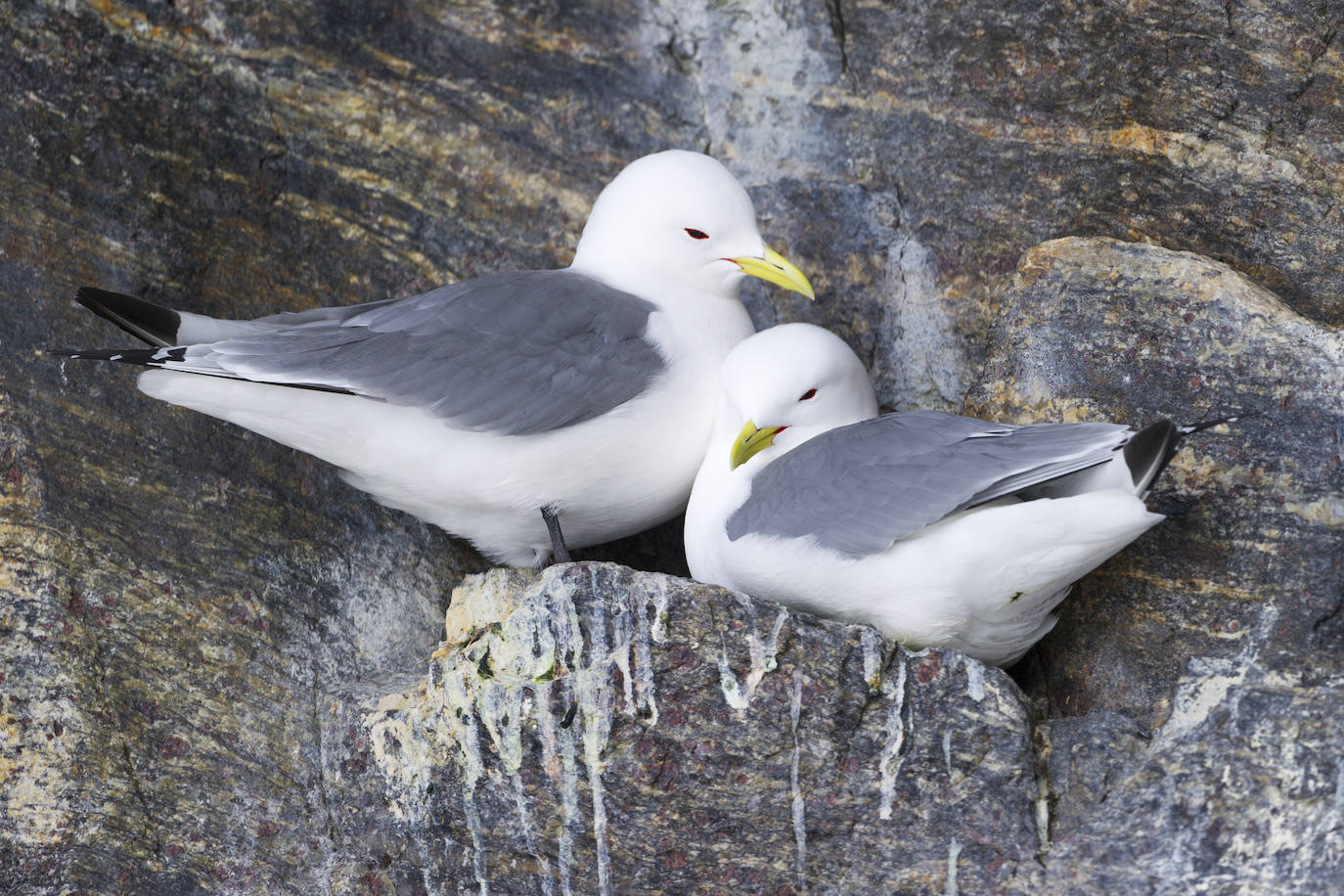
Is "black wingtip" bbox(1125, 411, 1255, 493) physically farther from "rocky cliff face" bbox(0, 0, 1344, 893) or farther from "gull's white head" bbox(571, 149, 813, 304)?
"gull's white head" bbox(571, 149, 813, 304)

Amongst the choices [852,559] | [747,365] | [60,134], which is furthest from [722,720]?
[60,134]

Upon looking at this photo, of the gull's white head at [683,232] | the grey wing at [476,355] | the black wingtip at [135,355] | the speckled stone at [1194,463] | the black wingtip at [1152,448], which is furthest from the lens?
the gull's white head at [683,232]

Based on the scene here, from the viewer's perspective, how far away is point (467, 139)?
14.1 ft

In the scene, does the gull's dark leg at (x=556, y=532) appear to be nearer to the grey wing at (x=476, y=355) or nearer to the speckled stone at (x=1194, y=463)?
the grey wing at (x=476, y=355)

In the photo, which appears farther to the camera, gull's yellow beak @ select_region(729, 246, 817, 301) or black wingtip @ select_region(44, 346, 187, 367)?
gull's yellow beak @ select_region(729, 246, 817, 301)

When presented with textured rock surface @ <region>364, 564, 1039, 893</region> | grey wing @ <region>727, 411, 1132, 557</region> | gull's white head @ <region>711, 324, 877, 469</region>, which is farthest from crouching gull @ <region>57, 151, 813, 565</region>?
textured rock surface @ <region>364, 564, 1039, 893</region>

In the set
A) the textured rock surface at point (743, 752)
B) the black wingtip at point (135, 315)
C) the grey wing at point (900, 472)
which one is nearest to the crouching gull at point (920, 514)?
the grey wing at point (900, 472)

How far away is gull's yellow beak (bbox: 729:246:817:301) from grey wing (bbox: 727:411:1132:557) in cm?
49

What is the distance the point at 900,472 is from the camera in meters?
3.03

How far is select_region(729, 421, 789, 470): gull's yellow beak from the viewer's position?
3258 mm

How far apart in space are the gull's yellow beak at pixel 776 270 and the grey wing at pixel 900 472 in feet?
1.62

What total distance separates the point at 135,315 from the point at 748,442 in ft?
5.08

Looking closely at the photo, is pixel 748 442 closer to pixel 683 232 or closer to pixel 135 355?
pixel 683 232

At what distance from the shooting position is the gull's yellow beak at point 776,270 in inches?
141
